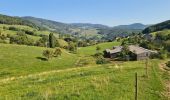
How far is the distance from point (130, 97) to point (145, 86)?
7.01 metres

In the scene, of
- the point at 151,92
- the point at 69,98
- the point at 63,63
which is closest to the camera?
the point at 69,98

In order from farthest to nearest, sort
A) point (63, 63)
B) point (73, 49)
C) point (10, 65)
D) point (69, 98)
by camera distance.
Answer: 1. point (73, 49)
2. point (63, 63)
3. point (10, 65)
4. point (69, 98)

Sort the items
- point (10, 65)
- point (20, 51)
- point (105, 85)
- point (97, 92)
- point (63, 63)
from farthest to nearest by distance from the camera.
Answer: point (20, 51)
point (63, 63)
point (10, 65)
point (105, 85)
point (97, 92)

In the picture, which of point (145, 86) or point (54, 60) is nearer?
point (145, 86)

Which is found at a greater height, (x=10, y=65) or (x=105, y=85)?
(x=105, y=85)

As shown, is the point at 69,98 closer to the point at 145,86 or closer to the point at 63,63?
the point at 145,86

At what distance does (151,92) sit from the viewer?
96.3 feet

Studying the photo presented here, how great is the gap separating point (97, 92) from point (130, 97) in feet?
9.95

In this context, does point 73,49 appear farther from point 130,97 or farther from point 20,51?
point 130,97

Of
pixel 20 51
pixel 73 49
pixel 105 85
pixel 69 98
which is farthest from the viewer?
pixel 73 49

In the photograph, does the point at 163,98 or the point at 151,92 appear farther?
the point at 151,92

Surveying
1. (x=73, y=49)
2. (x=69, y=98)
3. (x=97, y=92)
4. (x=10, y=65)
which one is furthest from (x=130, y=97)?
(x=73, y=49)

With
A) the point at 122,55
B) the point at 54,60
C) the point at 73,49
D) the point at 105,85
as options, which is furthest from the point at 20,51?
the point at 105,85

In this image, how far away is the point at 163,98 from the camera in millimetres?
27391
